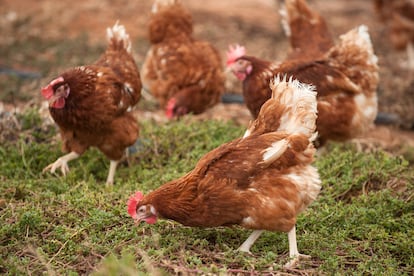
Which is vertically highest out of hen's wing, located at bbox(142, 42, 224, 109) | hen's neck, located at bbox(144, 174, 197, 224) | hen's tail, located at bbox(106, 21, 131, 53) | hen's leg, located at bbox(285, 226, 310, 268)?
hen's tail, located at bbox(106, 21, 131, 53)

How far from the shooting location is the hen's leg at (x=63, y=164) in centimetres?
560

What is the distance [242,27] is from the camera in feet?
39.3

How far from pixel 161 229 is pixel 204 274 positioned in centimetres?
77

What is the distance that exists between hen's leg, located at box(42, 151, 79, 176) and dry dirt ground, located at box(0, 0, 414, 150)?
2907mm

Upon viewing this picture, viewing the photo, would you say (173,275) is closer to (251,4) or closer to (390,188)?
(390,188)

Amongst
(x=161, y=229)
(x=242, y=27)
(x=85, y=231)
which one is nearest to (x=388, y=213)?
(x=161, y=229)

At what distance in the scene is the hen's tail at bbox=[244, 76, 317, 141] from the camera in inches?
165

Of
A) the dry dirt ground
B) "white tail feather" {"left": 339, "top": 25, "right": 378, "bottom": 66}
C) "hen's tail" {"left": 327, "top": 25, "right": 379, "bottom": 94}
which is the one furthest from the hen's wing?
"white tail feather" {"left": 339, "top": 25, "right": 378, "bottom": 66}

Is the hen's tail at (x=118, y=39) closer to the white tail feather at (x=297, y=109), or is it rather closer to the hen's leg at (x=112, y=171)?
the hen's leg at (x=112, y=171)

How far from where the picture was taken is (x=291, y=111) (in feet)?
13.8

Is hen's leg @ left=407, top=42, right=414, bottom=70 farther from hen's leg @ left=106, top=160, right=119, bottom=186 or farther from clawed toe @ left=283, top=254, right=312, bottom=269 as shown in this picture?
clawed toe @ left=283, top=254, right=312, bottom=269

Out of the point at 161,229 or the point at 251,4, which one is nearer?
the point at 161,229

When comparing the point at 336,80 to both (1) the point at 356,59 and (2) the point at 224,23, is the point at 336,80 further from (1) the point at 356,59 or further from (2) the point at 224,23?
(2) the point at 224,23

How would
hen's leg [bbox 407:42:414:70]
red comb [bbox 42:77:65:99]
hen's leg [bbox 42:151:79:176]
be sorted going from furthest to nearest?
hen's leg [bbox 407:42:414:70] < hen's leg [bbox 42:151:79:176] < red comb [bbox 42:77:65:99]
